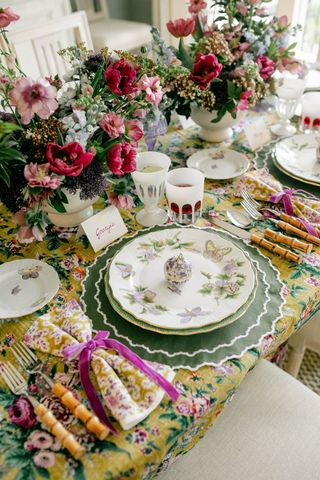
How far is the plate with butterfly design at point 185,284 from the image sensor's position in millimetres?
752

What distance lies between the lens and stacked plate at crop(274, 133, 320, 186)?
1.15 meters

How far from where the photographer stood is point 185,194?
94 centimetres

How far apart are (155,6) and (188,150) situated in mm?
2189

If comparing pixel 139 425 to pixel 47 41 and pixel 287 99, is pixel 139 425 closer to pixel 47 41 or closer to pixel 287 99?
pixel 287 99

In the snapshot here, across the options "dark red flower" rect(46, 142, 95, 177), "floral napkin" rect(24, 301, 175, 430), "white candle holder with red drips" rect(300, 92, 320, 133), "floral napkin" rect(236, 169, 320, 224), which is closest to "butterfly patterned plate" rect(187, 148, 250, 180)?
"floral napkin" rect(236, 169, 320, 224)

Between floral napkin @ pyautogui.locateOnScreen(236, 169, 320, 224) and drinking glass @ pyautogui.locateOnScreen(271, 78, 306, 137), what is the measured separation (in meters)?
0.35

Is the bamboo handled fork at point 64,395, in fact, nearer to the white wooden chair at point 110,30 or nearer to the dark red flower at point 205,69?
the dark red flower at point 205,69

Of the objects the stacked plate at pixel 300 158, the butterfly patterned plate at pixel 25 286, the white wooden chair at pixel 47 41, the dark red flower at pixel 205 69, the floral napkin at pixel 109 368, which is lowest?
the stacked plate at pixel 300 158

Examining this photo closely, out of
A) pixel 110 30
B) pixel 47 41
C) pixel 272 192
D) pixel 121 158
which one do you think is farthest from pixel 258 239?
pixel 110 30

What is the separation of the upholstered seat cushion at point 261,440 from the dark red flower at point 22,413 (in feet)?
1.10

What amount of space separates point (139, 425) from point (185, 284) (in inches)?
11.7

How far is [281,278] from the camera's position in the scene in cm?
85

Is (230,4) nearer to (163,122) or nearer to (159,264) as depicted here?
(163,122)

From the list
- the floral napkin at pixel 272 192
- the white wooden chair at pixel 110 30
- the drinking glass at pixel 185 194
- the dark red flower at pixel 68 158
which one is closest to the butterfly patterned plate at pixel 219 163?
the floral napkin at pixel 272 192
